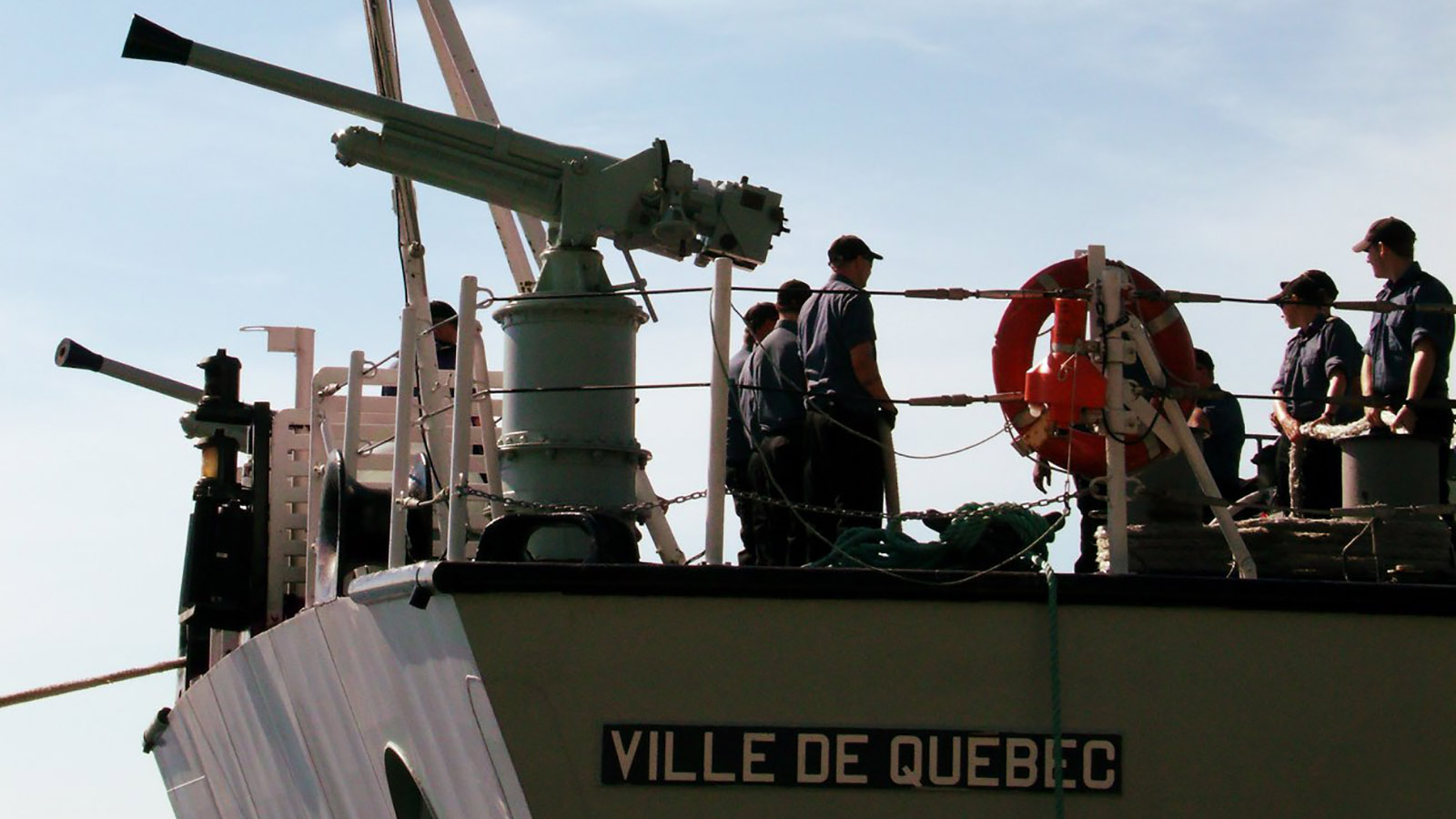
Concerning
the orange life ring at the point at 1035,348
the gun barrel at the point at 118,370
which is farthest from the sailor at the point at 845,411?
the gun barrel at the point at 118,370

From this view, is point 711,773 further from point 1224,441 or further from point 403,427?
point 1224,441

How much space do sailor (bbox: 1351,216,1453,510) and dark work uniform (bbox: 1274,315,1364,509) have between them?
0.20 meters

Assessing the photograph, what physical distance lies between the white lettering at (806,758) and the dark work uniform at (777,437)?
1835 millimetres

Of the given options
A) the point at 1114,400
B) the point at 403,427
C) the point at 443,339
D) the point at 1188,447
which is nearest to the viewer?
the point at 1114,400

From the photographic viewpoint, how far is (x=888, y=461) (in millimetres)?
8109

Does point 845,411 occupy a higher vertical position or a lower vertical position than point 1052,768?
higher

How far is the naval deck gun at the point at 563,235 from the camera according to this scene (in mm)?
8336

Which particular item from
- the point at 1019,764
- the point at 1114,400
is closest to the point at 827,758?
the point at 1019,764

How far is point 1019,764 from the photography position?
6.45 metres

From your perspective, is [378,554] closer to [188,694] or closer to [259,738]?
[259,738]

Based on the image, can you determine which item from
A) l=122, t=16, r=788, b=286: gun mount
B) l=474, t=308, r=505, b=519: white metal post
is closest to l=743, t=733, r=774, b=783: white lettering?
l=474, t=308, r=505, b=519: white metal post

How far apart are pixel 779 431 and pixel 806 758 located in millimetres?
2281

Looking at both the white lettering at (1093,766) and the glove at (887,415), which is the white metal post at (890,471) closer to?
the glove at (887,415)

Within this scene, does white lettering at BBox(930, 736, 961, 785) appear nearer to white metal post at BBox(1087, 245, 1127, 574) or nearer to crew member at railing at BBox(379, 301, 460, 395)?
white metal post at BBox(1087, 245, 1127, 574)
